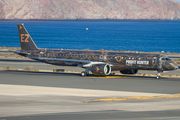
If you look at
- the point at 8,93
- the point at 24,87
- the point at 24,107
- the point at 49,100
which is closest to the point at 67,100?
the point at 49,100

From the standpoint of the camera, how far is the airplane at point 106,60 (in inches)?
1761

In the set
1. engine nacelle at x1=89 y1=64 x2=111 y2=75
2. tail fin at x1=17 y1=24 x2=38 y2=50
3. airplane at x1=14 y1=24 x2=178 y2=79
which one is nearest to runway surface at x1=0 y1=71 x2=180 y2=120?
engine nacelle at x1=89 y1=64 x2=111 y2=75

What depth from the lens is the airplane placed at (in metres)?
44.7

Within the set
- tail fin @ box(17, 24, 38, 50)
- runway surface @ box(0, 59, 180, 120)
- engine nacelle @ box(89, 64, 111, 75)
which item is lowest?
runway surface @ box(0, 59, 180, 120)

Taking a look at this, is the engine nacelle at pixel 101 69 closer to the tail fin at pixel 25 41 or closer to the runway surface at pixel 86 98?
the runway surface at pixel 86 98

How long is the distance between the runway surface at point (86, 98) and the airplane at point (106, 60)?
188 cm

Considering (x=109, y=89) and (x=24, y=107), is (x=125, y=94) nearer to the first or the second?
(x=109, y=89)

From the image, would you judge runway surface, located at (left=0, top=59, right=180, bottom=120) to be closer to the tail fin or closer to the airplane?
the airplane

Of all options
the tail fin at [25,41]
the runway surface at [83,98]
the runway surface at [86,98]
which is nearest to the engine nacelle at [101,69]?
the runway surface at [86,98]

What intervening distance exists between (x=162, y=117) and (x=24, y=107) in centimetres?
1060

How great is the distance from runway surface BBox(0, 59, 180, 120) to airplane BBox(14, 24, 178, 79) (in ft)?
6.17

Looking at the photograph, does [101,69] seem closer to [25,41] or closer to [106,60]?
[106,60]

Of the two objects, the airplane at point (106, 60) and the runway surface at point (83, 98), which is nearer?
the runway surface at point (83, 98)

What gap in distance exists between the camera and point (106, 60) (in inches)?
1861
